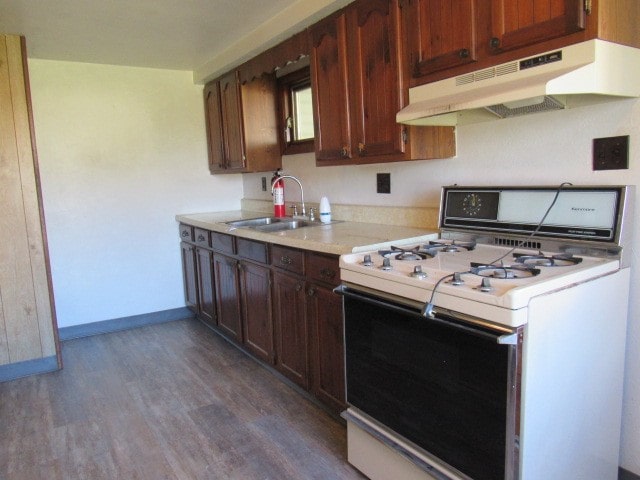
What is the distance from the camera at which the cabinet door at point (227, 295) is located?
304 centimetres

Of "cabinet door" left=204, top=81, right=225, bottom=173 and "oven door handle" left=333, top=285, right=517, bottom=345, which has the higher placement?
"cabinet door" left=204, top=81, right=225, bottom=173

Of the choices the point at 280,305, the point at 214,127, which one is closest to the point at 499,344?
the point at 280,305

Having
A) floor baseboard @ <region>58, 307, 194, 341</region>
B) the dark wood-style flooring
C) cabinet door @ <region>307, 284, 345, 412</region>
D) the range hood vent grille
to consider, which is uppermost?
the range hood vent grille

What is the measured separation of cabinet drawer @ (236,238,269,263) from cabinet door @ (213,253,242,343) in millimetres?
142

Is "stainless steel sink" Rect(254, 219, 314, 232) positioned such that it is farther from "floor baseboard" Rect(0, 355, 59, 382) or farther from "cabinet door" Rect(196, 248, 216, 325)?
"floor baseboard" Rect(0, 355, 59, 382)

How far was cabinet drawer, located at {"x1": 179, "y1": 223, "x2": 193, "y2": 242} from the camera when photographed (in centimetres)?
374

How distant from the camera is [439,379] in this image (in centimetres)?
142

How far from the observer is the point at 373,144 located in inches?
85.0

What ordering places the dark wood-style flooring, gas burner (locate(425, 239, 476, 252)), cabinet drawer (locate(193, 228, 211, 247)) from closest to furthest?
gas burner (locate(425, 239, 476, 252))
the dark wood-style flooring
cabinet drawer (locate(193, 228, 211, 247))

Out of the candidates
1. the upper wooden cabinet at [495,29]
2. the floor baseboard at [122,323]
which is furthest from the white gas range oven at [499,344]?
the floor baseboard at [122,323]

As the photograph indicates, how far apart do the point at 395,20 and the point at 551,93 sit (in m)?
0.86

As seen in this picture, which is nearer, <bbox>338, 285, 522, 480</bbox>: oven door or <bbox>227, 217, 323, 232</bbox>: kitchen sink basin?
<bbox>338, 285, 522, 480</bbox>: oven door

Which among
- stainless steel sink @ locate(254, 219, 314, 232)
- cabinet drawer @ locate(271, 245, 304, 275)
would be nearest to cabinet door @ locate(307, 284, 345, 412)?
cabinet drawer @ locate(271, 245, 304, 275)

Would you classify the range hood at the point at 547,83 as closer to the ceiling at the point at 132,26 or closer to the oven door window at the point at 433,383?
the oven door window at the point at 433,383
